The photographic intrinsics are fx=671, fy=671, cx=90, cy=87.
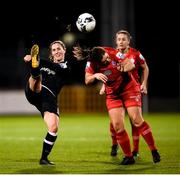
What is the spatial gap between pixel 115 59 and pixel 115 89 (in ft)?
1.67

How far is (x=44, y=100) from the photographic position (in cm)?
1113

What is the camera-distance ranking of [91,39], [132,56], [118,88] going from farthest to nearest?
[91,39], [132,56], [118,88]

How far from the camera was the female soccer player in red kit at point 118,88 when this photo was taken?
10.8 meters

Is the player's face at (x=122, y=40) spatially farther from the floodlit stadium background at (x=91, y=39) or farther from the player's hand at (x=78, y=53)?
the floodlit stadium background at (x=91, y=39)

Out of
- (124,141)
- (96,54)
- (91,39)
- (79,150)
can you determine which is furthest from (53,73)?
(91,39)

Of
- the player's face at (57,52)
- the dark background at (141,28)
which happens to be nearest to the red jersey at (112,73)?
the player's face at (57,52)

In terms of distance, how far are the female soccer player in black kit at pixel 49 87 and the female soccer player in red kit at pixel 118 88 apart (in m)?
0.58

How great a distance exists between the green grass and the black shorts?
92 cm

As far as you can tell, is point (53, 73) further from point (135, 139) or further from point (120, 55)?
point (135, 139)

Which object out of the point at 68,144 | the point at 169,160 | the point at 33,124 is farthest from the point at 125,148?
the point at 33,124

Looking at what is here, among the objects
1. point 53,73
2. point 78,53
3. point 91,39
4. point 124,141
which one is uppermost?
point 78,53

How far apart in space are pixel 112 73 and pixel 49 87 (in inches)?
43.6

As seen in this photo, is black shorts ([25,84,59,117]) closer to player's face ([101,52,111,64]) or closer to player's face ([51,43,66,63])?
player's face ([51,43,66,63])

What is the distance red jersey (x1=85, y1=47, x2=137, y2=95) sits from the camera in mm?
10884
